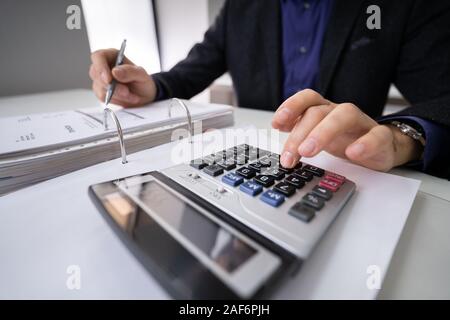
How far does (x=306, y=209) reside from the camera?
190 mm

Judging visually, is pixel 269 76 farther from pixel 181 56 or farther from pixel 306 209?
pixel 306 209

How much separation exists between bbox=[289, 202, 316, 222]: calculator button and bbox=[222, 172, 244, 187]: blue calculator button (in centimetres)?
6

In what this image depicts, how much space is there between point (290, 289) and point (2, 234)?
0.23 m

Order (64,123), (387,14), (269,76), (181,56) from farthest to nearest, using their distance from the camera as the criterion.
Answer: (181,56) → (269,76) → (387,14) → (64,123)

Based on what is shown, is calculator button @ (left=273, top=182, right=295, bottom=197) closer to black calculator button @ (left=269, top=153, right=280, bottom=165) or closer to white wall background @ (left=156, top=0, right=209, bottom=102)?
black calculator button @ (left=269, top=153, right=280, bottom=165)

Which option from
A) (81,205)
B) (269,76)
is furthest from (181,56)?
(81,205)

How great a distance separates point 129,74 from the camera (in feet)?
1.74

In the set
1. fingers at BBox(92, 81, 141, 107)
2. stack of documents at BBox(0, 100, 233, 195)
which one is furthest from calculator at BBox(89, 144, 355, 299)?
fingers at BBox(92, 81, 141, 107)

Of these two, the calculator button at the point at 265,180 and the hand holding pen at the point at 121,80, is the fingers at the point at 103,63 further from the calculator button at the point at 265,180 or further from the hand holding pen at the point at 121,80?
the calculator button at the point at 265,180

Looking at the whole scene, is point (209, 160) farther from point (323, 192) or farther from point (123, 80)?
point (123, 80)

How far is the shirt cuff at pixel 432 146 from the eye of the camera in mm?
311

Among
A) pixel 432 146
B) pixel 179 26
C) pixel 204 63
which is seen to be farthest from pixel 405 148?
pixel 179 26

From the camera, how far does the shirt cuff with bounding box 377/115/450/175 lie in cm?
31

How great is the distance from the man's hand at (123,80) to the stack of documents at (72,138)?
0.08 metres
